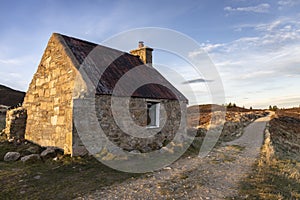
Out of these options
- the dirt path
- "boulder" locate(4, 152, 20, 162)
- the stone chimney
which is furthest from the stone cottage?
the dirt path

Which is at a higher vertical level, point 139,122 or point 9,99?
point 9,99

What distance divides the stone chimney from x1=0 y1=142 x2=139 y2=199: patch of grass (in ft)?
28.2

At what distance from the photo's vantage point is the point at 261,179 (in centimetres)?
648

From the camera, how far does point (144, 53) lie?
15.3 m

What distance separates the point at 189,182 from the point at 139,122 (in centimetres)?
483

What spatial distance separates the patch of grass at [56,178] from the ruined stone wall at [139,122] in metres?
1.17

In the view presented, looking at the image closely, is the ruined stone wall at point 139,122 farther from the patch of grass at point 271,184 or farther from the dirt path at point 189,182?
the patch of grass at point 271,184

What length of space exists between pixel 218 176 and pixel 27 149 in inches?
303

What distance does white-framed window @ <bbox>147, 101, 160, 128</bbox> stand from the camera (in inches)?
467

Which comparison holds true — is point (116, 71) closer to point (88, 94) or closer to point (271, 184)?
point (88, 94)

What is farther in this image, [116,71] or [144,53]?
[144,53]

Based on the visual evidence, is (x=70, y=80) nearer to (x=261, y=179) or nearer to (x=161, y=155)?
(x=161, y=155)

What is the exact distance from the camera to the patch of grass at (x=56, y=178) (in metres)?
5.50

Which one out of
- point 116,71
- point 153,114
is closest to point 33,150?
point 116,71
